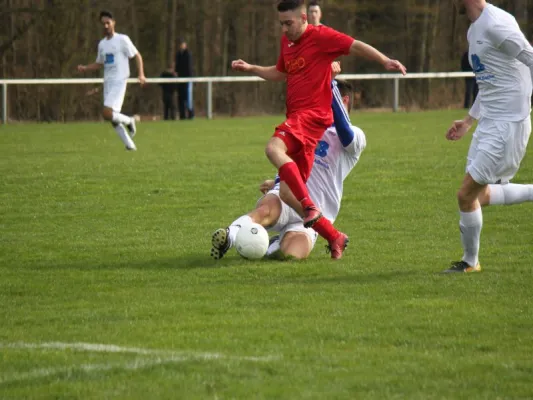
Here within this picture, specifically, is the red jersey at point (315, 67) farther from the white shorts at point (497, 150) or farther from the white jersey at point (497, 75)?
the white shorts at point (497, 150)

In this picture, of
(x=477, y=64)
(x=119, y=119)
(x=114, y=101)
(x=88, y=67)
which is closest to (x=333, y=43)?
(x=477, y=64)

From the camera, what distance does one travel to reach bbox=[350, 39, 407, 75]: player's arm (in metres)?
8.52

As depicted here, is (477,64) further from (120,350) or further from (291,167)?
(120,350)

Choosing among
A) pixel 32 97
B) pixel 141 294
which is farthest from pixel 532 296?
pixel 32 97

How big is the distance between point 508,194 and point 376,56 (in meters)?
1.38

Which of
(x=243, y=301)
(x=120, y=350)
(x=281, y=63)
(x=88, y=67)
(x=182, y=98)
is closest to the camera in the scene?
(x=120, y=350)

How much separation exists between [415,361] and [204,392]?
1.02 m

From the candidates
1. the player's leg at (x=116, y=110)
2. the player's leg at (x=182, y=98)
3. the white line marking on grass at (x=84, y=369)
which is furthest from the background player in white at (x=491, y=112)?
the player's leg at (x=182, y=98)

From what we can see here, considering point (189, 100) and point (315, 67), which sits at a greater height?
point (315, 67)

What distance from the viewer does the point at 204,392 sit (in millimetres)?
4844

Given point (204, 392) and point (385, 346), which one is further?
point (385, 346)

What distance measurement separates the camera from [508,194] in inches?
344

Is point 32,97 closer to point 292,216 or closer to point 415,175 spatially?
point 415,175

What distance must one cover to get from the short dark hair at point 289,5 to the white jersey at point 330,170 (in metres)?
1.01
